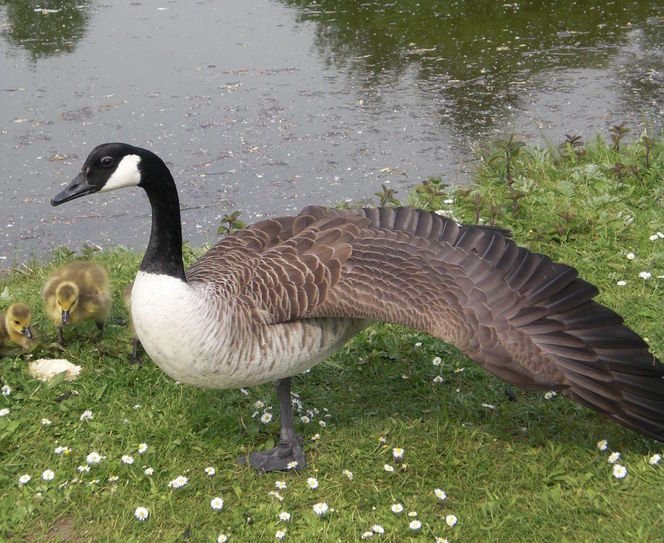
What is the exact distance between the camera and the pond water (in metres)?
5.83

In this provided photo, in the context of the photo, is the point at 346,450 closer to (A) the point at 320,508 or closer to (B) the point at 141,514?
(A) the point at 320,508

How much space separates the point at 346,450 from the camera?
3.67m

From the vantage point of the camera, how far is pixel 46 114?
683 cm

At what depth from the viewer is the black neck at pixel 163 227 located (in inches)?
124

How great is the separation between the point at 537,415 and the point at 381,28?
5841 millimetres

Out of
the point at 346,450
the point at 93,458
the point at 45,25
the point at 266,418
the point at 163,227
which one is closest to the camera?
the point at 163,227

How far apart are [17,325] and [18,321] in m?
0.03

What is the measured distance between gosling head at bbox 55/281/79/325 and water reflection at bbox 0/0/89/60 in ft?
15.2

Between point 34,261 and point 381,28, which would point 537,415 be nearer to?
point 34,261

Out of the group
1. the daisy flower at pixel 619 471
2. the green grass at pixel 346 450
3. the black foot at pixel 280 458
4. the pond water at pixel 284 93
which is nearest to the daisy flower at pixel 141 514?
the green grass at pixel 346 450

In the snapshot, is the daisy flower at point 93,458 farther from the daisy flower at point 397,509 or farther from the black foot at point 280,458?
the daisy flower at point 397,509

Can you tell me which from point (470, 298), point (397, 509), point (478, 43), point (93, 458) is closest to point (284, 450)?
point (397, 509)

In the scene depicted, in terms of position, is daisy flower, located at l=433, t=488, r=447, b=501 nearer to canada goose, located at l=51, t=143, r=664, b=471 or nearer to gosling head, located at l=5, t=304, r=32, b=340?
canada goose, located at l=51, t=143, r=664, b=471

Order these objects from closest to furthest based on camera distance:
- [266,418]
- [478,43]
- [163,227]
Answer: [163,227]
[266,418]
[478,43]
